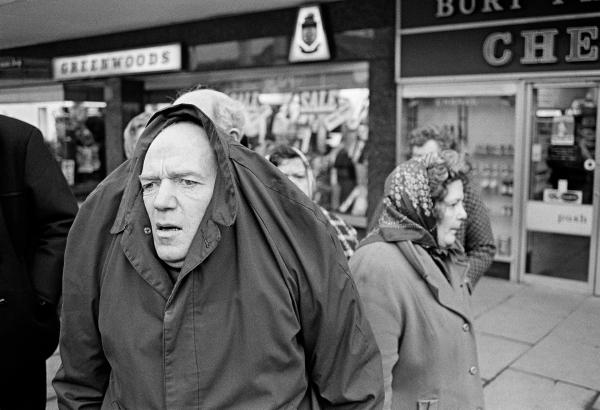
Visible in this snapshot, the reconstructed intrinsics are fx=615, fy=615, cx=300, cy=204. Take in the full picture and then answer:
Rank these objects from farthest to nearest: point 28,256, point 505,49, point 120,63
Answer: point 120,63
point 505,49
point 28,256

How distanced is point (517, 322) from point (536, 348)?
718 millimetres

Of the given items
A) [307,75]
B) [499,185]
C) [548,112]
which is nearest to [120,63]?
[307,75]

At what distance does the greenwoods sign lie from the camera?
6.77 metres

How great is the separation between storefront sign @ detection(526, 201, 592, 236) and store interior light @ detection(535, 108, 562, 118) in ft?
3.36

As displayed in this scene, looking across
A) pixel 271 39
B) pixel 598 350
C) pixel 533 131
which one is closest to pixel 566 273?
pixel 533 131

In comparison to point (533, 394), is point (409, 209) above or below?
above

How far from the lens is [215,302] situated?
58.7 inches

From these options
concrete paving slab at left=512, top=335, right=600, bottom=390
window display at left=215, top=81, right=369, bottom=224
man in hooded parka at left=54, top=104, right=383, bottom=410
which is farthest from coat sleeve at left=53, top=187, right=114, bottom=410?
window display at left=215, top=81, right=369, bottom=224

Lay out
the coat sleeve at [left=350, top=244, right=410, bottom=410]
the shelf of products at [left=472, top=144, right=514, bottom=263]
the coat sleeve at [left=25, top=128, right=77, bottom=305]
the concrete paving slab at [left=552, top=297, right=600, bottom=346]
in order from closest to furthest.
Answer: the coat sleeve at [left=350, top=244, right=410, bottom=410] → the coat sleeve at [left=25, top=128, right=77, bottom=305] → the concrete paving slab at [left=552, top=297, right=600, bottom=346] → the shelf of products at [left=472, top=144, right=514, bottom=263]

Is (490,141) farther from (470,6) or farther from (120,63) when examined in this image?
(120,63)

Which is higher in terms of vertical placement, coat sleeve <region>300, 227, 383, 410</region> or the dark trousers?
coat sleeve <region>300, 227, 383, 410</region>

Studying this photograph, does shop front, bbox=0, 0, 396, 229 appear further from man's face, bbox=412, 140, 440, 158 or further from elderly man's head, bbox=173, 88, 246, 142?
elderly man's head, bbox=173, 88, 246, 142

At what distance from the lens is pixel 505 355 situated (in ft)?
16.8

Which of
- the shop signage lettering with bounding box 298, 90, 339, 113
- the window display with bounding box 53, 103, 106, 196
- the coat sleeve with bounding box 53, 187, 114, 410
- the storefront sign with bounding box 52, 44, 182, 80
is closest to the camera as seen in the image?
the coat sleeve with bounding box 53, 187, 114, 410
